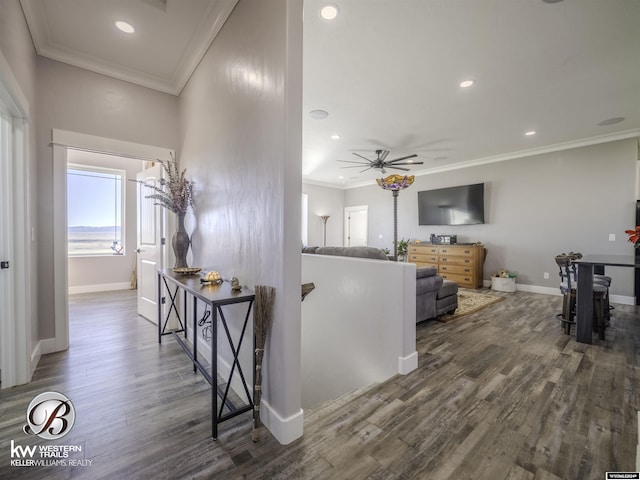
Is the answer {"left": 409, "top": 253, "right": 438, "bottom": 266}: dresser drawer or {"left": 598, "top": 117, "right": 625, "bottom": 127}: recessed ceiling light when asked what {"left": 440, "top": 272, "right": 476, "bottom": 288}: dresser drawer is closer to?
{"left": 409, "top": 253, "right": 438, "bottom": 266}: dresser drawer

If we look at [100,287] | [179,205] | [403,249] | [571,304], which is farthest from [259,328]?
[403,249]

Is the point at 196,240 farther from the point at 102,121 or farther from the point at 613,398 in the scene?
the point at 613,398

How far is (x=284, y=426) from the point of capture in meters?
1.47

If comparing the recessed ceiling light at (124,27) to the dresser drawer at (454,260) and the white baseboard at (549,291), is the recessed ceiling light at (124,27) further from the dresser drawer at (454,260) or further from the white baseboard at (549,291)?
the white baseboard at (549,291)

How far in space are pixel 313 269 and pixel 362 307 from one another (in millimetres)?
911

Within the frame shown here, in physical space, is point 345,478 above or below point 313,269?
below

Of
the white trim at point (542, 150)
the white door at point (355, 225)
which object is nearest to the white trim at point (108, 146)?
the white trim at point (542, 150)

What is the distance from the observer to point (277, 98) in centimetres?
151

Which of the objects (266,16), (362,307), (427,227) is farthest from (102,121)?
(427,227)

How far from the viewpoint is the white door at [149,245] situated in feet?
10.7

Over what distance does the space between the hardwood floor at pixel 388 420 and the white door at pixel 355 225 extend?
6016 mm

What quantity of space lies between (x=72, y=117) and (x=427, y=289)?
428 cm

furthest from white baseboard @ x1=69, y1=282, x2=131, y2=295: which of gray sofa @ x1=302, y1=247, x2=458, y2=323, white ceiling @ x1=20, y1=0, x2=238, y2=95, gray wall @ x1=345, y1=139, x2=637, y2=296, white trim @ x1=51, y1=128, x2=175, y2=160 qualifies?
gray wall @ x1=345, y1=139, x2=637, y2=296

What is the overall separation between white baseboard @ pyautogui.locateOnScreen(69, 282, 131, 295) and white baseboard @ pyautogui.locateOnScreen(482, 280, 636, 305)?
7619 mm
